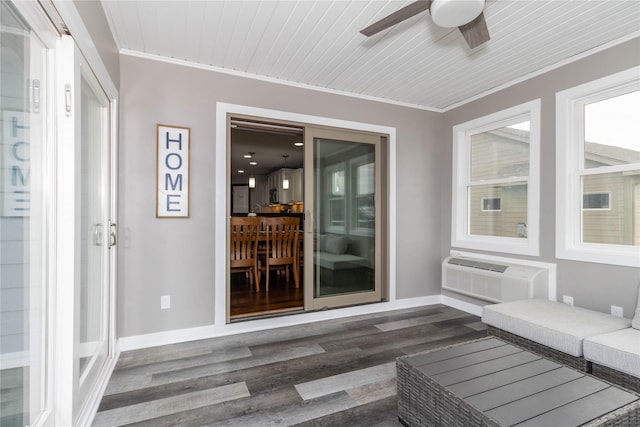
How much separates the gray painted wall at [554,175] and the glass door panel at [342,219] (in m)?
1.62

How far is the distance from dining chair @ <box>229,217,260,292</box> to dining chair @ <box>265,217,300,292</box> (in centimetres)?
19

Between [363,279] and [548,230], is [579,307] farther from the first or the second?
[363,279]

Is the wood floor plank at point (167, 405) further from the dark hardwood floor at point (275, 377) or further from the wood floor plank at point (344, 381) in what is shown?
the wood floor plank at point (344, 381)

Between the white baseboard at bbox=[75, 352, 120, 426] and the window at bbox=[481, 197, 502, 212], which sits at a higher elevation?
the window at bbox=[481, 197, 502, 212]

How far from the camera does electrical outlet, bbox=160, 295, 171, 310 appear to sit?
2848mm

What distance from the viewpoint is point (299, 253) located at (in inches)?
191

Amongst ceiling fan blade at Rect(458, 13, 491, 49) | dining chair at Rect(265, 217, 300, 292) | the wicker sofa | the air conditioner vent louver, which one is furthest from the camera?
dining chair at Rect(265, 217, 300, 292)

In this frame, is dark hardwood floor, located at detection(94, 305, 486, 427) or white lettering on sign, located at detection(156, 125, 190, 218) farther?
white lettering on sign, located at detection(156, 125, 190, 218)

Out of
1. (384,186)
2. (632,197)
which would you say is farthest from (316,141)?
(632,197)

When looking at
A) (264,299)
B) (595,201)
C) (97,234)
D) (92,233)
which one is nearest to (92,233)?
(92,233)

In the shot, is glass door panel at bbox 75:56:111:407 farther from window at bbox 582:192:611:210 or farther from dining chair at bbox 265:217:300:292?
window at bbox 582:192:611:210

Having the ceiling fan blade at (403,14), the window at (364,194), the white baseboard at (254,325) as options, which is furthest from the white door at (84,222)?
the window at (364,194)

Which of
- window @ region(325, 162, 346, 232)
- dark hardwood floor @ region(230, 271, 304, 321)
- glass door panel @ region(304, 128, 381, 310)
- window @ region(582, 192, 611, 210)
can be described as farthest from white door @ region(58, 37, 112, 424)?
window @ region(582, 192, 611, 210)

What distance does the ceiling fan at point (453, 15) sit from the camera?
1.79 metres
